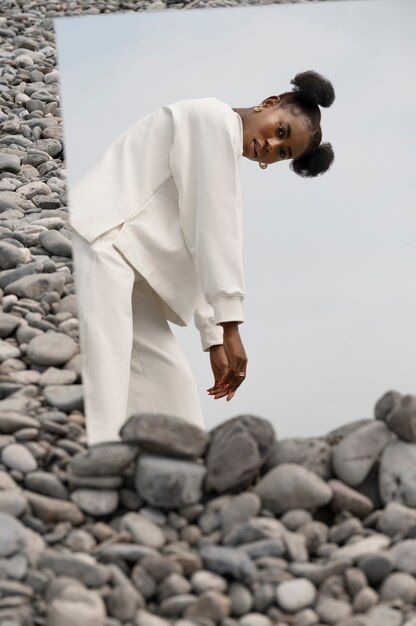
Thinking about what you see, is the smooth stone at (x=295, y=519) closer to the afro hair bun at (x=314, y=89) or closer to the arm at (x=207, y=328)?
the arm at (x=207, y=328)

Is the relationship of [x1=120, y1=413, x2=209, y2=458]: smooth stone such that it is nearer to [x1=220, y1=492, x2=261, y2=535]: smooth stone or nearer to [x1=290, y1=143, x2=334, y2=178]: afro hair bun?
[x1=220, y1=492, x2=261, y2=535]: smooth stone

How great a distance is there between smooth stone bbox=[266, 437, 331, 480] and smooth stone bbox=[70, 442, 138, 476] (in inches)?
8.0

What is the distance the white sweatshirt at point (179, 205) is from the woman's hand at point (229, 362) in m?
0.02

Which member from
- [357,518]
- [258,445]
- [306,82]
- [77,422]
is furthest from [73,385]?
[306,82]

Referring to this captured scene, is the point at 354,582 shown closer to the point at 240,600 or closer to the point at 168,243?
the point at 240,600

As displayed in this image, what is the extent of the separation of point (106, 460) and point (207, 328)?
2.43 ft

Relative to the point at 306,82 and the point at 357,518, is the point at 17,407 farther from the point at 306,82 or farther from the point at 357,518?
the point at 306,82

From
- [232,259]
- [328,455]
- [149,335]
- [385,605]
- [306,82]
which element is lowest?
[385,605]

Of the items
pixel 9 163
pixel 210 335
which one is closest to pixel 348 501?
pixel 210 335

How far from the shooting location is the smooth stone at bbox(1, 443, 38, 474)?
1475 millimetres

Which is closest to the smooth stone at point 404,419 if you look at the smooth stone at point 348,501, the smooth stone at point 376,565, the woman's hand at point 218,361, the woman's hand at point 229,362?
the smooth stone at point 348,501

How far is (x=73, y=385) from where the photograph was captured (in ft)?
5.80

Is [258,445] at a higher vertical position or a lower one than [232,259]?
lower

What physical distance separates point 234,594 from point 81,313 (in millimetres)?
735
